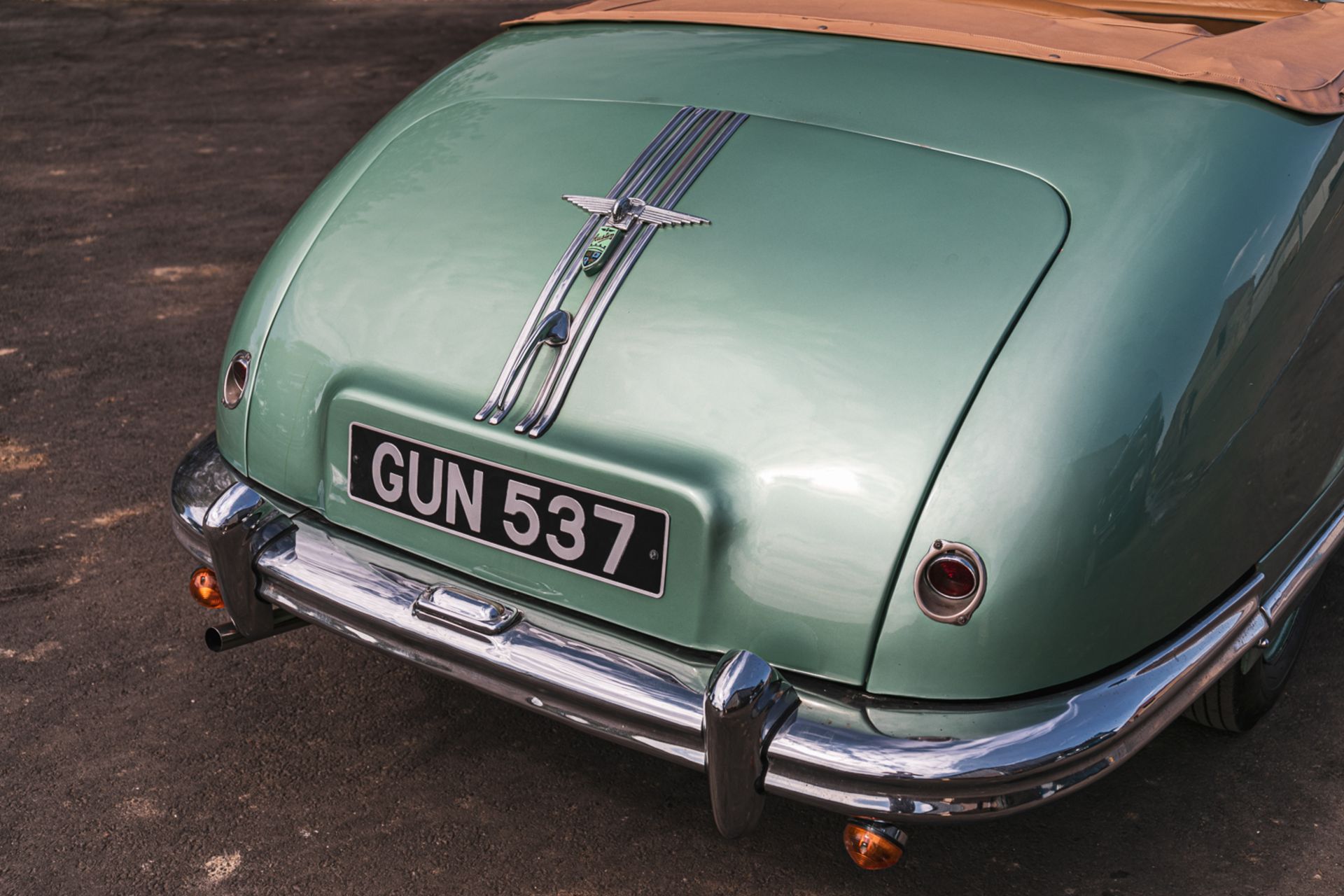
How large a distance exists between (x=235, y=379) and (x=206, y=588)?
0.41 m

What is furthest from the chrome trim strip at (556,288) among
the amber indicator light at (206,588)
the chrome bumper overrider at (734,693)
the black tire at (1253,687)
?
the black tire at (1253,687)

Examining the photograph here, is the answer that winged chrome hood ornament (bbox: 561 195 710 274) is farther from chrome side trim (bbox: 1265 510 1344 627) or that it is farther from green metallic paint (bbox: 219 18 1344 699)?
chrome side trim (bbox: 1265 510 1344 627)

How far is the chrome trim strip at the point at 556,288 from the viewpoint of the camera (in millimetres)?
2164

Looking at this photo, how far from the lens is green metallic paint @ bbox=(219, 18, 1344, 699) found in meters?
1.91

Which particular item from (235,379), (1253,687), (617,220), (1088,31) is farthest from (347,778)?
(1088,31)

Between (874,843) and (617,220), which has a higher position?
(617,220)

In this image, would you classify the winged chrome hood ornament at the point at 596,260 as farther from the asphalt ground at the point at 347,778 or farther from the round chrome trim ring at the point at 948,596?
the asphalt ground at the point at 347,778

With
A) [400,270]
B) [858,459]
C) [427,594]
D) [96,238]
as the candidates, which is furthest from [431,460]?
[96,238]

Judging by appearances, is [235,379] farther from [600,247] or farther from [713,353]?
[713,353]

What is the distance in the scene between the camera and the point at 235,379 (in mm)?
2498

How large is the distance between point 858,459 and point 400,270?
3.16 ft

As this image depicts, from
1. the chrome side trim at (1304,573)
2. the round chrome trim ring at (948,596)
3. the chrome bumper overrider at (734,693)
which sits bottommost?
the chrome bumper overrider at (734,693)

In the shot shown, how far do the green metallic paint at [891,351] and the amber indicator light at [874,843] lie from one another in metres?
0.22

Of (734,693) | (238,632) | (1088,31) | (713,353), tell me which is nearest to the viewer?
(734,693)
